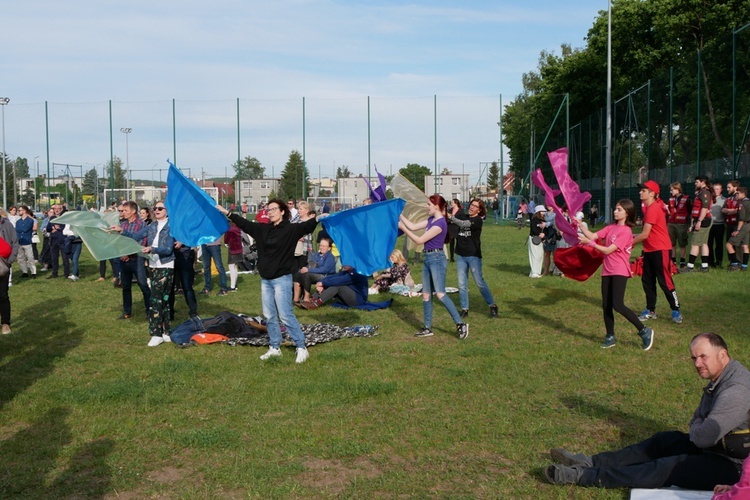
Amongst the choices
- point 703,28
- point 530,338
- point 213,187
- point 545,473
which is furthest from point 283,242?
point 213,187

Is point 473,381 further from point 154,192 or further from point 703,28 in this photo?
point 154,192

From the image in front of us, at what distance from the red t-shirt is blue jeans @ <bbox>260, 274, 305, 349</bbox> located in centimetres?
511

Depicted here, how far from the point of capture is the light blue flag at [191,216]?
9.44 metres

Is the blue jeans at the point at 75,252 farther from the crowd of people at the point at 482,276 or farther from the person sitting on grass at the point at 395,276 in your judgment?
the person sitting on grass at the point at 395,276

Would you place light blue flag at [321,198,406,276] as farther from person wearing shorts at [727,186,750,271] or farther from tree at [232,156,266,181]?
tree at [232,156,266,181]

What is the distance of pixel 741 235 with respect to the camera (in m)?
15.9

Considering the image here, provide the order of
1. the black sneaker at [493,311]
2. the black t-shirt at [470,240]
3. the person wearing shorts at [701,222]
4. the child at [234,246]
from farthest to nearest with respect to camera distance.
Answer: the person wearing shorts at [701,222], the child at [234,246], the black sneaker at [493,311], the black t-shirt at [470,240]

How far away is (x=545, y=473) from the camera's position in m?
5.15

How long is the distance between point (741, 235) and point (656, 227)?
22.4 ft

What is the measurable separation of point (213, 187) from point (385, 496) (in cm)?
4534

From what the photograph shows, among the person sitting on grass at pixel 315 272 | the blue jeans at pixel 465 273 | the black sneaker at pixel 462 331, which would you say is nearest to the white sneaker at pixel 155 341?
the person sitting on grass at pixel 315 272

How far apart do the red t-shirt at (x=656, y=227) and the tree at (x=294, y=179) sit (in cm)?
3607

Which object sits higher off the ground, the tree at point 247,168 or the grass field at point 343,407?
the tree at point 247,168

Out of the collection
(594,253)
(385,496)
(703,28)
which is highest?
(703,28)
